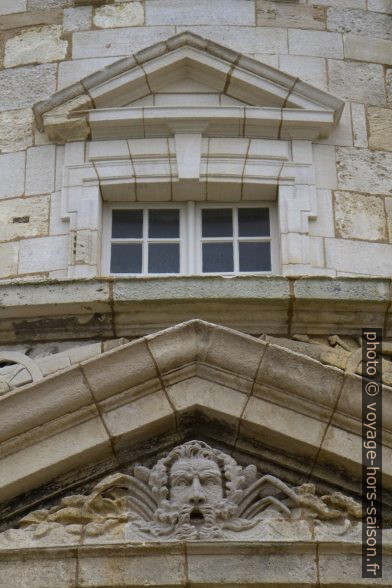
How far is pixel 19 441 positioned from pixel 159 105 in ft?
11.8

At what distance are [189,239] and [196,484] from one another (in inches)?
111

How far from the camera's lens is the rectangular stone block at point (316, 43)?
11758 mm

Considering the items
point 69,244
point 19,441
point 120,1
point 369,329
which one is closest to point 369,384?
point 369,329

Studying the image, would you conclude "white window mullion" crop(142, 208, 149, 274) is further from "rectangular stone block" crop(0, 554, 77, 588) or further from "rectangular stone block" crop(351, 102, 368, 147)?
"rectangular stone block" crop(0, 554, 77, 588)

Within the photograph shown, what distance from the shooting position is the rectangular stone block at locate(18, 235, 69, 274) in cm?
1045

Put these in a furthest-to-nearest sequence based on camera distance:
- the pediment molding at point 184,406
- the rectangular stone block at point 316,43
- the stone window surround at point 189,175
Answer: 1. the rectangular stone block at point 316,43
2. the stone window surround at point 189,175
3. the pediment molding at point 184,406

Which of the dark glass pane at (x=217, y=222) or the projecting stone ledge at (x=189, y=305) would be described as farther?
the dark glass pane at (x=217, y=222)

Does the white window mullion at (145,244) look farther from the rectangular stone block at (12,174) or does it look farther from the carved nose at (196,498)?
the carved nose at (196,498)

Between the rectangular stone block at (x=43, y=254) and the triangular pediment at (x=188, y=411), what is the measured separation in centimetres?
187

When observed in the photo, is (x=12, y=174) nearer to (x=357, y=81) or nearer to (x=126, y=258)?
(x=126, y=258)

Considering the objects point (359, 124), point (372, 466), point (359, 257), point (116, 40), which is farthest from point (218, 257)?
point (372, 466)

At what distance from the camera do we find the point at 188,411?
8.70 metres

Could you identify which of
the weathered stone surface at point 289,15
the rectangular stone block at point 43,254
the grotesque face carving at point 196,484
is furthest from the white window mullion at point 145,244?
the grotesque face carving at point 196,484

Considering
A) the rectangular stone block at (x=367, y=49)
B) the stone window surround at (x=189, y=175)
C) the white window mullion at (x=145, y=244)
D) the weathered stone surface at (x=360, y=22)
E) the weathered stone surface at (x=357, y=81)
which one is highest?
the weathered stone surface at (x=360, y=22)
